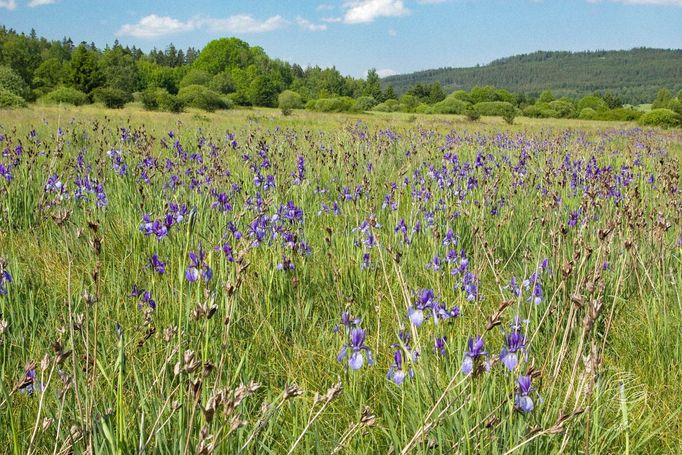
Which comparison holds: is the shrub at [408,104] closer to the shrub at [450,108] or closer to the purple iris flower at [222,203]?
the shrub at [450,108]

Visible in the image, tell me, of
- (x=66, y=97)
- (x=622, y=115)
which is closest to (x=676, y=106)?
(x=622, y=115)

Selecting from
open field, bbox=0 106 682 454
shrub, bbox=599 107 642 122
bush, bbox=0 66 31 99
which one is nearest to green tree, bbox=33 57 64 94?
bush, bbox=0 66 31 99

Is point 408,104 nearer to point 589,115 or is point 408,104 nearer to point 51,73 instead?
point 589,115

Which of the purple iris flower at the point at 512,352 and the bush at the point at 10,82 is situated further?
the bush at the point at 10,82

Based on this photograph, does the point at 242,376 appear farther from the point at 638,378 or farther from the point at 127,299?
the point at 638,378

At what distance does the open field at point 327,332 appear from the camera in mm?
1360

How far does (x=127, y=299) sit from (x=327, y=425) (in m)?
1.35

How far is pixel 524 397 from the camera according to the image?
1323mm

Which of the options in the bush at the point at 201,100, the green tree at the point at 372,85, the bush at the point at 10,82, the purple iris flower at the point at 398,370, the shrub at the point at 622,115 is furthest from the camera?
the green tree at the point at 372,85

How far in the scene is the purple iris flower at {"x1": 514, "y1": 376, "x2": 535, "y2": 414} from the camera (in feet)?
4.21

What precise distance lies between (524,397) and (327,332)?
1.28m

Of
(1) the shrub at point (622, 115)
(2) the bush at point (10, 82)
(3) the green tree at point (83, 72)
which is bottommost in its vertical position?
(1) the shrub at point (622, 115)

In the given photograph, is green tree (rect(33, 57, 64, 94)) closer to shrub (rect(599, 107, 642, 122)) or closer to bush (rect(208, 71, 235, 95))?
bush (rect(208, 71, 235, 95))

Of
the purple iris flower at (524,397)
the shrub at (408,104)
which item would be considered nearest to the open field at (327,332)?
the purple iris flower at (524,397)
